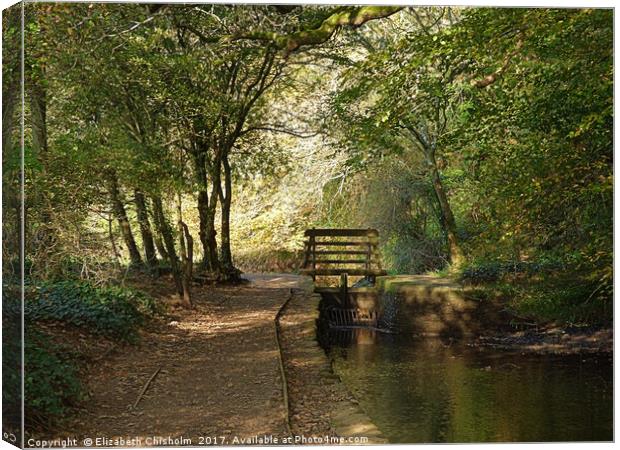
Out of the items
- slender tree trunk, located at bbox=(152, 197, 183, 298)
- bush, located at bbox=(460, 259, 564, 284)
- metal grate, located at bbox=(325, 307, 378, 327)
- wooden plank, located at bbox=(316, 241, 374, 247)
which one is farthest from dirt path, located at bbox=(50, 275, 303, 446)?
bush, located at bbox=(460, 259, 564, 284)

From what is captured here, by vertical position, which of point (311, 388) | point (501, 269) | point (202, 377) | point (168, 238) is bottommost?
point (311, 388)

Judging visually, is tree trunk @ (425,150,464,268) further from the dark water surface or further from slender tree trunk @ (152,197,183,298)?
slender tree trunk @ (152,197,183,298)

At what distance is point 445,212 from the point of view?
23.7 feet

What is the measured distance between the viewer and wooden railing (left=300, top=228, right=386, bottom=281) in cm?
688

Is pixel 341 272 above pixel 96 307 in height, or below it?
above

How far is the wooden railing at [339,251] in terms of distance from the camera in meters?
6.88

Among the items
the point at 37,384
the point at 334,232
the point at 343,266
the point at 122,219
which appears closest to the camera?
the point at 37,384

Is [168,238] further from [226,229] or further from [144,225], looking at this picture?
[226,229]

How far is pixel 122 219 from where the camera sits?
742cm

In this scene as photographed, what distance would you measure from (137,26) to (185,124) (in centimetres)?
161

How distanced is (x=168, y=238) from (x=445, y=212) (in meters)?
2.59

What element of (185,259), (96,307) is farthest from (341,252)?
(96,307)

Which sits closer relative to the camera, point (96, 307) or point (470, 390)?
point (96, 307)

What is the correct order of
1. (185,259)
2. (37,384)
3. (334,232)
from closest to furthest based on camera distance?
(37,384), (334,232), (185,259)
